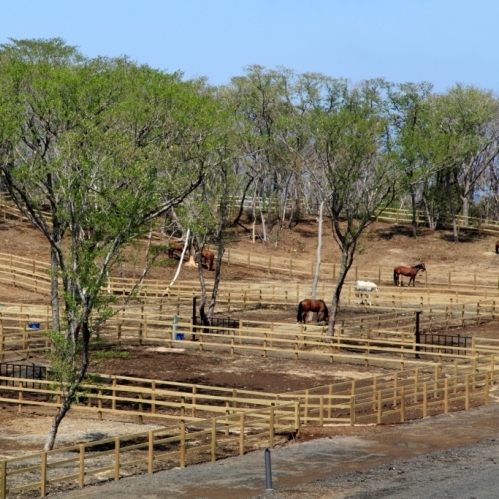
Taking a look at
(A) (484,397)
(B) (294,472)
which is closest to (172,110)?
(A) (484,397)

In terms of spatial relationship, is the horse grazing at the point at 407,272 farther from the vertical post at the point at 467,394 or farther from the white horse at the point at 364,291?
the vertical post at the point at 467,394

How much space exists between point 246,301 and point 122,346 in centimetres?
1377

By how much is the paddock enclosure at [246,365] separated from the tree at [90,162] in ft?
7.03

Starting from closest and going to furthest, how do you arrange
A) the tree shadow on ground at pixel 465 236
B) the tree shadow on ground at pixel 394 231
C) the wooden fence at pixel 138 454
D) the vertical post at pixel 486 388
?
the wooden fence at pixel 138 454, the vertical post at pixel 486 388, the tree shadow on ground at pixel 465 236, the tree shadow on ground at pixel 394 231

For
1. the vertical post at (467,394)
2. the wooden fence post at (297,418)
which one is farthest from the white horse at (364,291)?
the wooden fence post at (297,418)

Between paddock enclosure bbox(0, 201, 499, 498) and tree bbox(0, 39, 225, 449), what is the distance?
2143mm

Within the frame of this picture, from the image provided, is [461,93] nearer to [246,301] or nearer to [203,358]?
[246,301]

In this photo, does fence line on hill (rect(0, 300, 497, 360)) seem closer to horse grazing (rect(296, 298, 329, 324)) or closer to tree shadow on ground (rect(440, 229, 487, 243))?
horse grazing (rect(296, 298, 329, 324))

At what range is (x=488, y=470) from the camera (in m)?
24.7

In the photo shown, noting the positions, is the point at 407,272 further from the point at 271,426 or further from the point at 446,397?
the point at 271,426

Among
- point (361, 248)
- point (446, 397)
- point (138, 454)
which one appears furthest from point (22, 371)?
point (361, 248)

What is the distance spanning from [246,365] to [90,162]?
12.9 metres

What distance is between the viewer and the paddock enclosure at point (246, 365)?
28.4 meters

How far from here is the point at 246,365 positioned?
42969 millimetres
